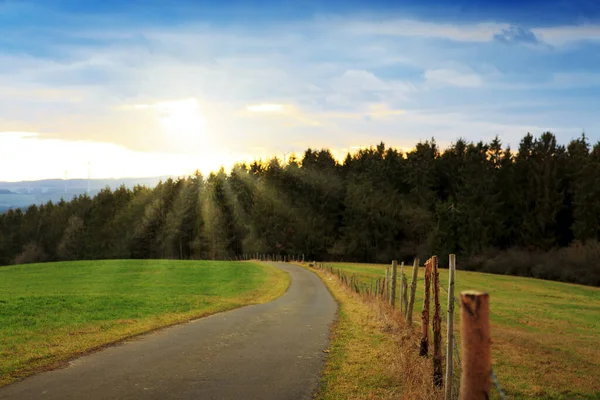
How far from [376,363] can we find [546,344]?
548 inches

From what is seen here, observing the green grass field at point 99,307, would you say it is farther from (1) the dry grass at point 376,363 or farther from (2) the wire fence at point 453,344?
(1) the dry grass at point 376,363

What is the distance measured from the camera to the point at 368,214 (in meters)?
107

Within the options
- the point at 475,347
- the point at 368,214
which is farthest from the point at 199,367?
the point at 368,214

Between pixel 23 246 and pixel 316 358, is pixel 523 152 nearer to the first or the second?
pixel 316 358

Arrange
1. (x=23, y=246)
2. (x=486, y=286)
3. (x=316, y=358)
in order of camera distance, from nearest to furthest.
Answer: (x=316, y=358) < (x=486, y=286) < (x=23, y=246)

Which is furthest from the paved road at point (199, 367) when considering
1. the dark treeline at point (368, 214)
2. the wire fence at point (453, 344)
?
the dark treeline at point (368, 214)

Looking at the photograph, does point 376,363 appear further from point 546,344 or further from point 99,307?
point 99,307

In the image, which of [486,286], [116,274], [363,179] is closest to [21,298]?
[116,274]

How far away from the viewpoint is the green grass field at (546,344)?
15.5 meters

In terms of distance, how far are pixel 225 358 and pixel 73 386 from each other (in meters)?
4.33

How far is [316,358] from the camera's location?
1511cm

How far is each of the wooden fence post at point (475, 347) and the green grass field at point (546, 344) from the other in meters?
10.4

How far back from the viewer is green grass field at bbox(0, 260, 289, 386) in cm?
1599

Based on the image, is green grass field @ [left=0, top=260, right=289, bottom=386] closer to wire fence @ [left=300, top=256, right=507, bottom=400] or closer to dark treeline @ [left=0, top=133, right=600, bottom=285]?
wire fence @ [left=300, top=256, right=507, bottom=400]
